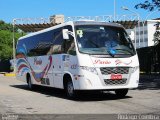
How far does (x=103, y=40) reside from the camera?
16641mm

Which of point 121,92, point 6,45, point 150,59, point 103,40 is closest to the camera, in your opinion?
point 103,40

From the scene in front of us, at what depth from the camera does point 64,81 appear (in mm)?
17938

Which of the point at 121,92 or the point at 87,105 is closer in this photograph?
the point at 87,105

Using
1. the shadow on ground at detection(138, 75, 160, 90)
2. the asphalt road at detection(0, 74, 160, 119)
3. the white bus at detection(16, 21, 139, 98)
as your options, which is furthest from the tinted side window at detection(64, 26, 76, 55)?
the shadow on ground at detection(138, 75, 160, 90)

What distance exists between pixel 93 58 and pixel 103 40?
1017mm

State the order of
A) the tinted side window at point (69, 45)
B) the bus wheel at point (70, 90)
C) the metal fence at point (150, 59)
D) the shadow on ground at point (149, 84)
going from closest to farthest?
1. the tinted side window at point (69, 45)
2. the bus wheel at point (70, 90)
3. the shadow on ground at point (149, 84)
4. the metal fence at point (150, 59)

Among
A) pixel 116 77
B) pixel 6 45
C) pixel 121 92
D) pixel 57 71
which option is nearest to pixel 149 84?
pixel 121 92

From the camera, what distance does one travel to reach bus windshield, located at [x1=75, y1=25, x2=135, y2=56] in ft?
53.5

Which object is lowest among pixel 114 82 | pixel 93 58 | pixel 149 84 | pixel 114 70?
pixel 149 84

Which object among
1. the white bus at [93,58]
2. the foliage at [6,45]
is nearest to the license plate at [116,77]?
the white bus at [93,58]

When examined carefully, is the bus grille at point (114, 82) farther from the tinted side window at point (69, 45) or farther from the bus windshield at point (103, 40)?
Result: the tinted side window at point (69, 45)

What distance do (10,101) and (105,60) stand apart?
3891mm

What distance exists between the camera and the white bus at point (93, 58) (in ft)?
52.5

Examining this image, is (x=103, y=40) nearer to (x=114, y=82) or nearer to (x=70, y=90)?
(x=114, y=82)
